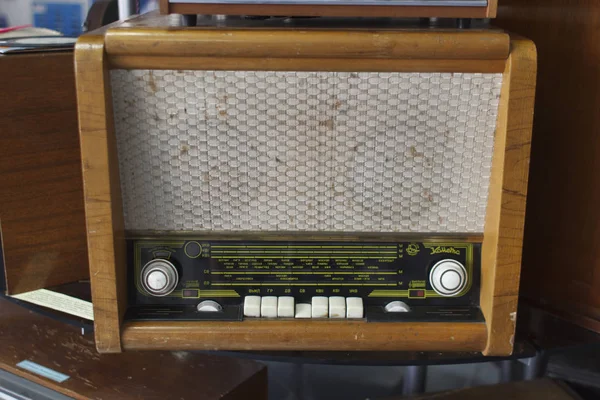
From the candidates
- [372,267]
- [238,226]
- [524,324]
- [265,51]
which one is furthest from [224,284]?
[524,324]

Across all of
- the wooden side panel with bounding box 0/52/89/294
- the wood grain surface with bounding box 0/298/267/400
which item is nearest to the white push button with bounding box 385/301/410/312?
the wood grain surface with bounding box 0/298/267/400

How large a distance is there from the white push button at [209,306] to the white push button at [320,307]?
0.11 metres

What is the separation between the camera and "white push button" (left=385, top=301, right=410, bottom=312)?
79cm

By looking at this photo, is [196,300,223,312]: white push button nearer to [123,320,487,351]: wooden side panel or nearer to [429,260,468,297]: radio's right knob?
[123,320,487,351]: wooden side panel

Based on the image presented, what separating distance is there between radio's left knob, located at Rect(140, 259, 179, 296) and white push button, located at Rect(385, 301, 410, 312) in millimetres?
259

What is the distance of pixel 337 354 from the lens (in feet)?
2.77

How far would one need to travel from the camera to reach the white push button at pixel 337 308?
2.58 ft

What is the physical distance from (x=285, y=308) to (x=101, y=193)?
0.25 metres

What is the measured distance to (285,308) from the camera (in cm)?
78

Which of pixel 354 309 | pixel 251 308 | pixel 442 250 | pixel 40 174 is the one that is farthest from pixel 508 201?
pixel 40 174

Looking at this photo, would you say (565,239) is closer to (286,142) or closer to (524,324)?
(524,324)

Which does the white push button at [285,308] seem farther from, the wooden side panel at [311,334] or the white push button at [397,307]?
the white push button at [397,307]

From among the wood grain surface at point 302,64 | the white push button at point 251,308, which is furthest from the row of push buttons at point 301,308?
the wood grain surface at point 302,64

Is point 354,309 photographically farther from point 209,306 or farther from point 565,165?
point 565,165
